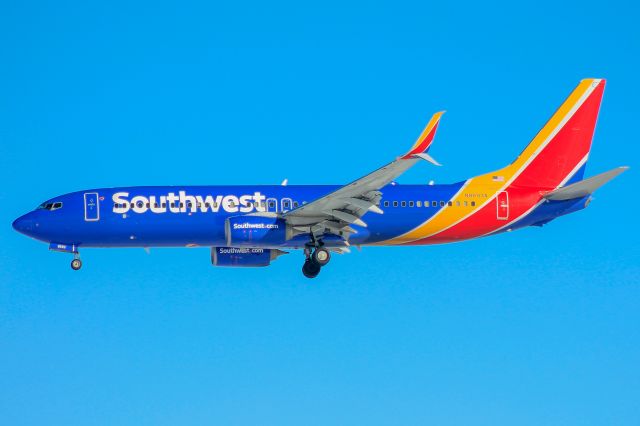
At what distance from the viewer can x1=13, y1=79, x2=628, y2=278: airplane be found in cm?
6169

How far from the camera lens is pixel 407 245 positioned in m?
65.4

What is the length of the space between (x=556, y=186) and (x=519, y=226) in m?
3.14

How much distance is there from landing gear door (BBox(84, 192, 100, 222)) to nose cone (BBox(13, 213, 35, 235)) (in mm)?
2895

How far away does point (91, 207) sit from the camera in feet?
204

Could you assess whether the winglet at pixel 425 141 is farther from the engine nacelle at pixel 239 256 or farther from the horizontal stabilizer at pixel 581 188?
the engine nacelle at pixel 239 256

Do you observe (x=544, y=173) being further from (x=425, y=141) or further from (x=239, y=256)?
(x=239, y=256)

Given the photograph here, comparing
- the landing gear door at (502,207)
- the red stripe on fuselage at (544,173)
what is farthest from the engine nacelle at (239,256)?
the landing gear door at (502,207)

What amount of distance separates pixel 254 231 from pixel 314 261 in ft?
13.4

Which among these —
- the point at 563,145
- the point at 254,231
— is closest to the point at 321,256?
the point at 254,231

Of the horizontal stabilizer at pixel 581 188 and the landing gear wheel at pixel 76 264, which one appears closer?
the horizontal stabilizer at pixel 581 188

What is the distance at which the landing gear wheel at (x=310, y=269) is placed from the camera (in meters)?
64.2

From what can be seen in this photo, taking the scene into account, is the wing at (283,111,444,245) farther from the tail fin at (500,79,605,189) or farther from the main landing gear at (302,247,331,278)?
the tail fin at (500,79,605,189)

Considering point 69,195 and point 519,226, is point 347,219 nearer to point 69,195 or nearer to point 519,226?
point 519,226

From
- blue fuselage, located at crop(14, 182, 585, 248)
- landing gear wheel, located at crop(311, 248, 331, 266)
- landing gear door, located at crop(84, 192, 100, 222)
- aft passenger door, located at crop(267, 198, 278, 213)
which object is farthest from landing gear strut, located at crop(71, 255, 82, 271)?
landing gear wheel, located at crop(311, 248, 331, 266)
